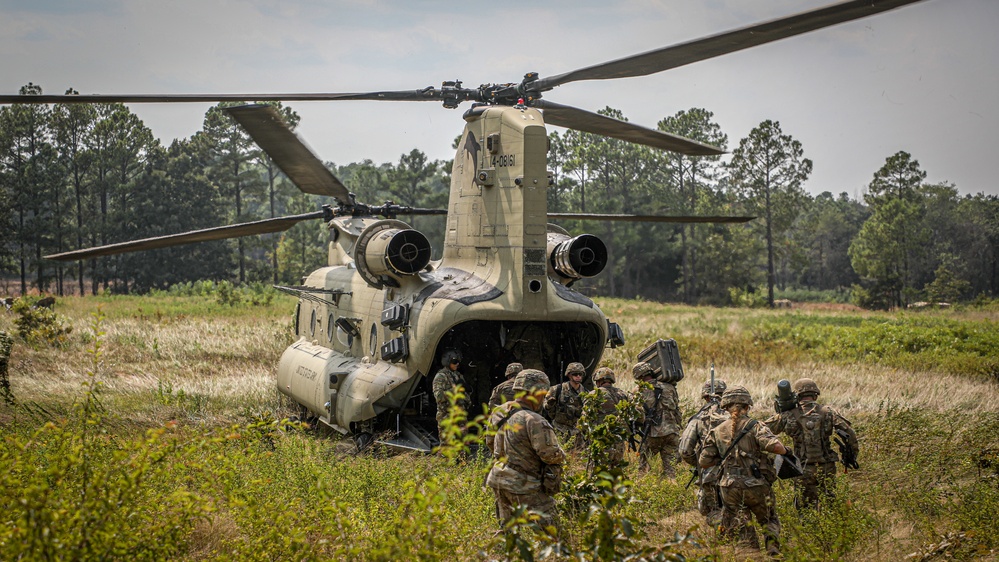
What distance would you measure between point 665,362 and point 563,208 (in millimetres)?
45015

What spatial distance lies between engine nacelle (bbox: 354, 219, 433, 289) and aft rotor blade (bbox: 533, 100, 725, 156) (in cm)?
236

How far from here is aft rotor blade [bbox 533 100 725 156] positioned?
11109mm

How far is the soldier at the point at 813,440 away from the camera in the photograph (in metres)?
8.56

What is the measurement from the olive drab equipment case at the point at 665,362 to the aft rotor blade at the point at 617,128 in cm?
250

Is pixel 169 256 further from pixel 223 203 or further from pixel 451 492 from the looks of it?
pixel 451 492

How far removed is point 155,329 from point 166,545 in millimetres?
19503

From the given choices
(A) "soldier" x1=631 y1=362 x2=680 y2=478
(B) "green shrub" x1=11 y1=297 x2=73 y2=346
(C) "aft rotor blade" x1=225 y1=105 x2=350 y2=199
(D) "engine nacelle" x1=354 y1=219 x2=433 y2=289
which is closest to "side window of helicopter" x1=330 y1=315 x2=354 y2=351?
(D) "engine nacelle" x1=354 y1=219 x2=433 y2=289

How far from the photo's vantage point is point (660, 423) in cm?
1044

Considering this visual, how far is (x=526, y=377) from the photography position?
7438mm

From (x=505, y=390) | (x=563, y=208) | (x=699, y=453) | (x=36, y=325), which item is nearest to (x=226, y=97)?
(x=505, y=390)

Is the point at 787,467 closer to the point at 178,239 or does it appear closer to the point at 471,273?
the point at 471,273

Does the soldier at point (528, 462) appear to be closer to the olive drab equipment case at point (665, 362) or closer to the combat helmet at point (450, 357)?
the combat helmet at point (450, 357)

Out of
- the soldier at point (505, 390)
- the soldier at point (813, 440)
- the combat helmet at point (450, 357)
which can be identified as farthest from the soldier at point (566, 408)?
the soldier at point (813, 440)

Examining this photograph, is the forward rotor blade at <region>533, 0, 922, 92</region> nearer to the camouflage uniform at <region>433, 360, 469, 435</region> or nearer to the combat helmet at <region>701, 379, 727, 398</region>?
the combat helmet at <region>701, 379, 727, 398</region>
